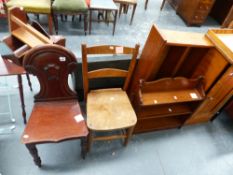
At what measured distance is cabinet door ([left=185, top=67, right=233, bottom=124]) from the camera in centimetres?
149

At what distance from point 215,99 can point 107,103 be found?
965 millimetres

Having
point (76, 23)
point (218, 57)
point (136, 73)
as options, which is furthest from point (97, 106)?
point (76, 23)

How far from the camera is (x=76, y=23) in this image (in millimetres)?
3061

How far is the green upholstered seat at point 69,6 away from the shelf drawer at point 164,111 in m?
1.57

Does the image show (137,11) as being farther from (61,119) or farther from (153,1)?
(61,119)

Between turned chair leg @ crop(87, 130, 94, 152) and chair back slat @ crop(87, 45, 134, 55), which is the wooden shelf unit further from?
turned chair leg @ crop(87, 130, 94, 152)

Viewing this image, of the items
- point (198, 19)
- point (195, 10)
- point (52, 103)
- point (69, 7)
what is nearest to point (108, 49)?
point (52, 103)

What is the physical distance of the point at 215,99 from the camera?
1.73 meters

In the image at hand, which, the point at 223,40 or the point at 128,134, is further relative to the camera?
the point at 128,134

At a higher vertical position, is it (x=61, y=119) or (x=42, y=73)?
(x=42, y=73)

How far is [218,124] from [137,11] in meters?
2.53

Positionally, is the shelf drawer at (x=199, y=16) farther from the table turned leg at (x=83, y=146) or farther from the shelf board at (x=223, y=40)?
the table turned leg at (x=83, y=146)

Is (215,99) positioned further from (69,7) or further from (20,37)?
(69,7)

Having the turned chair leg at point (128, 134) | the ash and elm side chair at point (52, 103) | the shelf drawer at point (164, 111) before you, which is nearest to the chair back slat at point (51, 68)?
the ash and elm side chair at point (52, 103)
